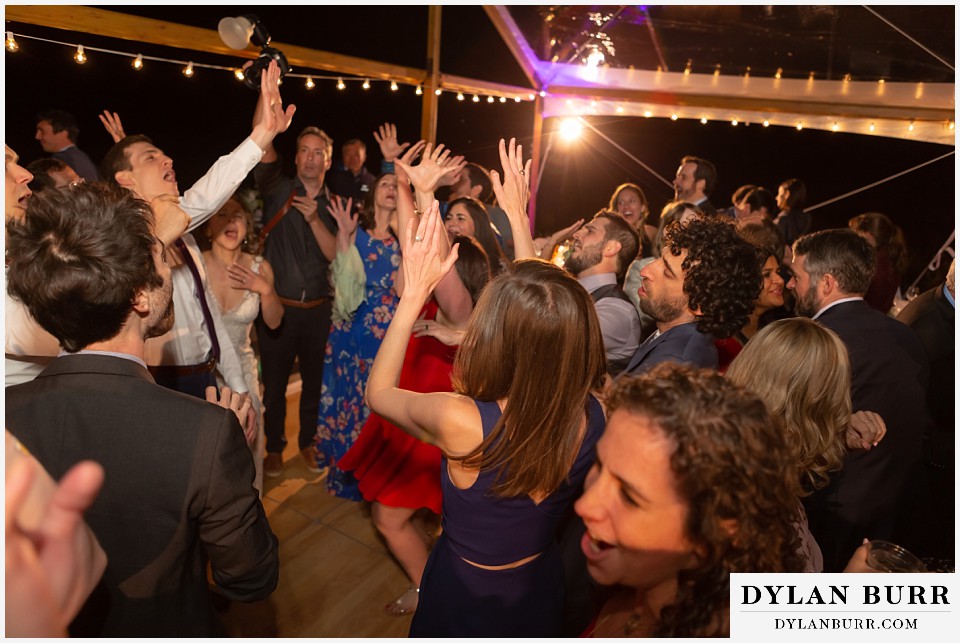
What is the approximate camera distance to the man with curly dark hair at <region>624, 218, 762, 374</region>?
1967 mm

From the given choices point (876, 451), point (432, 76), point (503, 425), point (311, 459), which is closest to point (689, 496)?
point (503, 425)

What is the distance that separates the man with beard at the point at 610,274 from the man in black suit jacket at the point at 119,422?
1.61 metres

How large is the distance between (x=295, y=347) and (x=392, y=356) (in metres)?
2.10

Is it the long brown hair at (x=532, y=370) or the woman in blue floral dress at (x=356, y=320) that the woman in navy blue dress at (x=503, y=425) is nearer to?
the long brown hair at (x=532, y=370)

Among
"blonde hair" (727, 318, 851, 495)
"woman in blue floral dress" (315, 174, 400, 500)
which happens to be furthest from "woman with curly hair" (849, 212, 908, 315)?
"woman in blue floral dress" (315, 174, 400, 500)

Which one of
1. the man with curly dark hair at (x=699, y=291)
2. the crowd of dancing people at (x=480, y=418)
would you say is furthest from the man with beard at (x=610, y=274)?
the man with curly dark hair at (x=699, y=291)

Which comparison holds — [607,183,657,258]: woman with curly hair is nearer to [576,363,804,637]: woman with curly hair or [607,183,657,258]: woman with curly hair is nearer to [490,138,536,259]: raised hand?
[490,138,536,259]: raised hand

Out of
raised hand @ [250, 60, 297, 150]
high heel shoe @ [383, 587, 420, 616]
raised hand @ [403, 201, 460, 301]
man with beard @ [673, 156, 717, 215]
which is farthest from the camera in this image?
man with beard @ [673, 156, 717, 215]

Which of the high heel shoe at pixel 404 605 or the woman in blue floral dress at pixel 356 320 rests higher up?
the woman in blue floral dress at pixel 356 320

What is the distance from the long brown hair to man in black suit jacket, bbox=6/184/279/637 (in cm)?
53

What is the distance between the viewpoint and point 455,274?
2.37m

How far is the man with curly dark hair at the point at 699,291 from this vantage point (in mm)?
1967

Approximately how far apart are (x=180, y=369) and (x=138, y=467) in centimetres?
103

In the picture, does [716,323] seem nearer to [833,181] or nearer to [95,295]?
[95,295]
